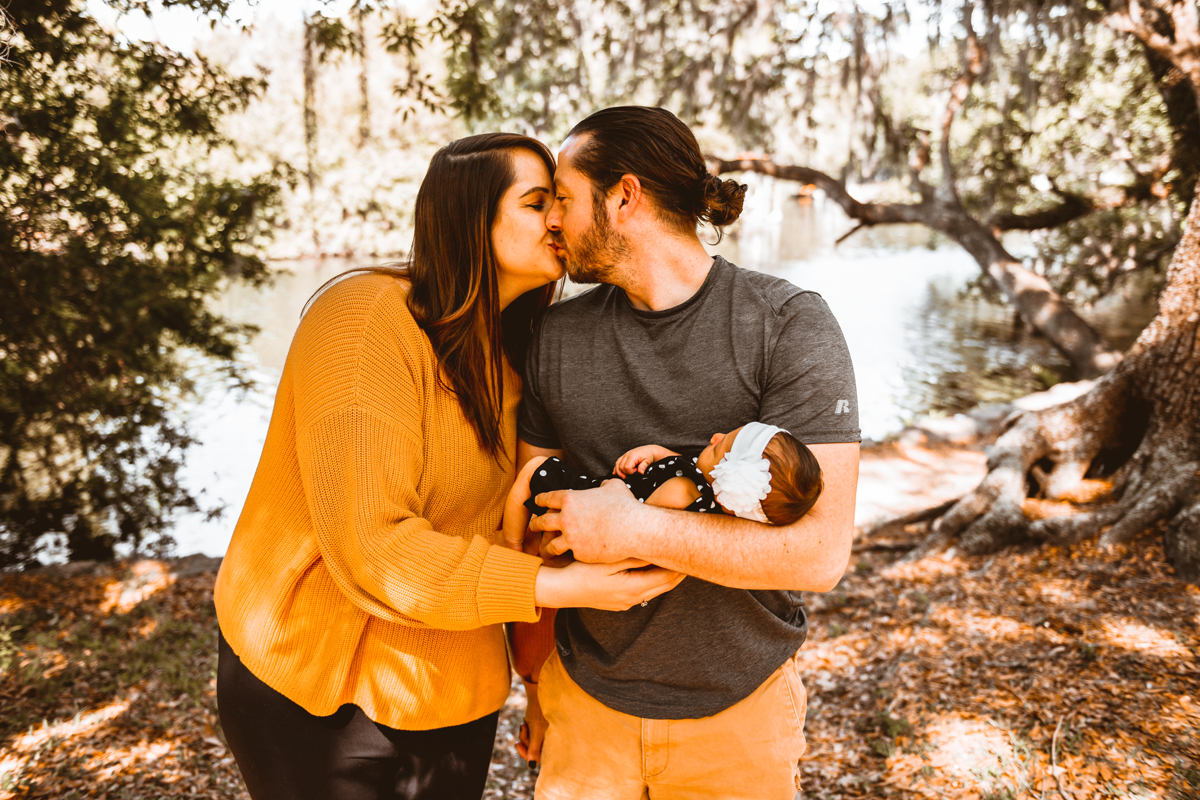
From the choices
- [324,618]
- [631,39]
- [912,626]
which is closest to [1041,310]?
[631,39]

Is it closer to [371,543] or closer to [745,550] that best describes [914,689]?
[745,550]

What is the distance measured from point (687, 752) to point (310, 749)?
925 mm

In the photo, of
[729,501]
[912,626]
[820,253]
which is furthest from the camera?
[820,253]

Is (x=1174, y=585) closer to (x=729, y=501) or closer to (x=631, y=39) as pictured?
(x=729, y=501)

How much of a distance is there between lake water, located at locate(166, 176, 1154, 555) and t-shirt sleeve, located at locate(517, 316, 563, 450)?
5.77m

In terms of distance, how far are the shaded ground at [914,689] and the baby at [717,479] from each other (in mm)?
2008

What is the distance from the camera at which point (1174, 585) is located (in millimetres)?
3803

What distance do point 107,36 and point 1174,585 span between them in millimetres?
7180

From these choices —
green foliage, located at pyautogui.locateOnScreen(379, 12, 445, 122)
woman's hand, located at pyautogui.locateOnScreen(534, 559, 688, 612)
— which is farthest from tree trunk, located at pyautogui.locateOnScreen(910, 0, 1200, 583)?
green foliage, located at pyautogui.locateOnScreen(379, 12, 445, 122)

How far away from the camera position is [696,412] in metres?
1.84

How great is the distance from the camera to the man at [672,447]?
1.62m

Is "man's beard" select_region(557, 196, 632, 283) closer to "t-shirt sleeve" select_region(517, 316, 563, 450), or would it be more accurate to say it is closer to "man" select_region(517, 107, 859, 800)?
"man" select_region(517, 107, 859, 800)

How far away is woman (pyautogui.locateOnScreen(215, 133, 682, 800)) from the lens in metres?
1.55

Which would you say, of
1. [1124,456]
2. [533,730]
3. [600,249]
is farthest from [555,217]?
[1124,456]
